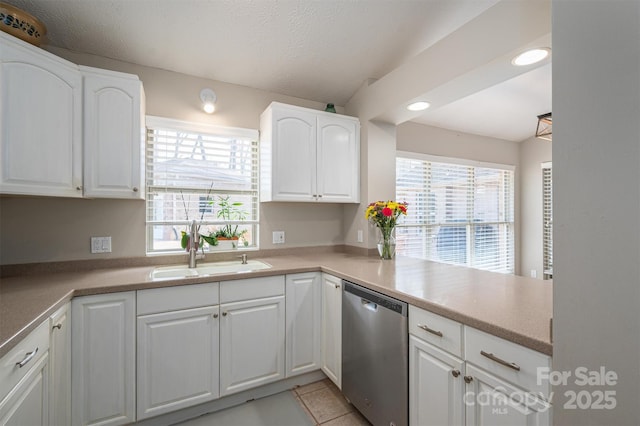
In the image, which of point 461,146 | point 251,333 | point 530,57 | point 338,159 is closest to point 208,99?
point 338,159

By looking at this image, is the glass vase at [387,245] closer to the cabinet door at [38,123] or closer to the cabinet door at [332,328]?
the cabinet door at [332,328]

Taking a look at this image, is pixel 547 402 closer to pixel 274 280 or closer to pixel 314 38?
pixel 274 280

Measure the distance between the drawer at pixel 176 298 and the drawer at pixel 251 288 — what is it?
0.06 m

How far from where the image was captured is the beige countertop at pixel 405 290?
1.05 metres

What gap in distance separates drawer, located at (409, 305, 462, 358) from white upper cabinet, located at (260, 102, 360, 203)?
4.71 feet

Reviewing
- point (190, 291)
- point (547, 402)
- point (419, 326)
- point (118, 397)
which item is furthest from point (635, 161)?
point (118, 397)

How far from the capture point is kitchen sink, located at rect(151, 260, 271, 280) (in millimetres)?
2035

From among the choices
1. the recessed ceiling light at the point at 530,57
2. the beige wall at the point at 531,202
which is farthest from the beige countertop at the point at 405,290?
the beige wall at the point at 531,202

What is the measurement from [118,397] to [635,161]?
93.9 inches

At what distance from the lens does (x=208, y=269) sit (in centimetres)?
222

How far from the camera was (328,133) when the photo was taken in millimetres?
2629

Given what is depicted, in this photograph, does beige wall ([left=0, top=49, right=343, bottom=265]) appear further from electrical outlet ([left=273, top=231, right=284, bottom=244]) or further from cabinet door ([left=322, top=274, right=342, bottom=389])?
cabinet door ([left=322, top=274, right=342, bottom=389])

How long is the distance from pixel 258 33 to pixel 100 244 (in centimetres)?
191

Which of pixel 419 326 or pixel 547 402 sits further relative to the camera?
pixel 419 326
